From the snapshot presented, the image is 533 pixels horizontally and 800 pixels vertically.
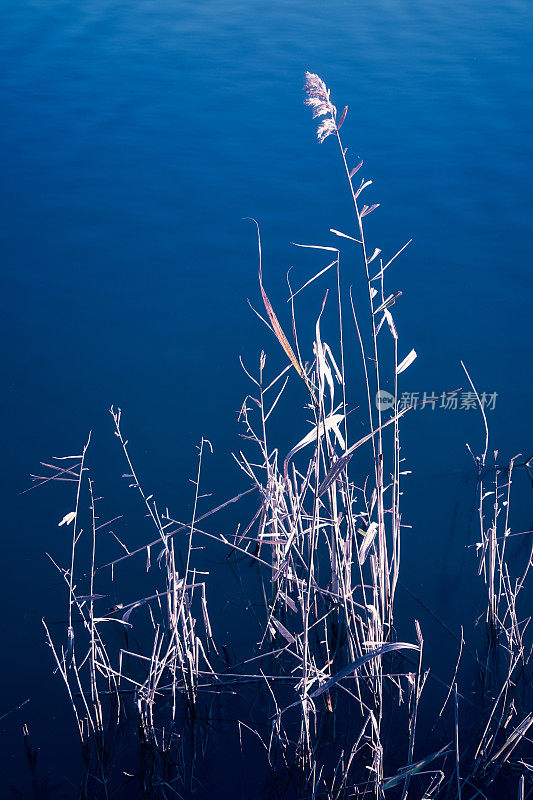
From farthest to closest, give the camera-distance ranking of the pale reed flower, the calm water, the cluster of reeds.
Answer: the calm water
the cluster of reeds
the pale reed flower

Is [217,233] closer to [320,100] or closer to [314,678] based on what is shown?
[320,100]

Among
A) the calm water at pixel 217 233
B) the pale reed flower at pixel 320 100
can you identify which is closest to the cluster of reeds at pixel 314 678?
the pale reed flower at pixel 320 100

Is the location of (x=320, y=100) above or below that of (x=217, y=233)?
above

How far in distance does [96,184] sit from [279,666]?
3598mm

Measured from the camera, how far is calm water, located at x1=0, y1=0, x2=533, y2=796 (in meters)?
2.60

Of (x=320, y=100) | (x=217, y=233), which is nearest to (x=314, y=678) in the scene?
(x=320, y=100)

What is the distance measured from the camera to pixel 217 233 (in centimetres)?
428

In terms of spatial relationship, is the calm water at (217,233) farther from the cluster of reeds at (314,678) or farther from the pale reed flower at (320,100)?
the pale reed flower at (320,100)

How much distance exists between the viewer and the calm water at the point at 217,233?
2600 mm

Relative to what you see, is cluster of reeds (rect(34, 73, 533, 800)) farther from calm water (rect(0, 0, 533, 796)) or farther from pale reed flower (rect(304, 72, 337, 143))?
calm water (rect(0, 0, 533, 796))

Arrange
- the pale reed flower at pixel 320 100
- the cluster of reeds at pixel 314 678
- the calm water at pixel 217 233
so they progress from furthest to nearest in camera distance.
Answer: the calm water at pixel 217 233, the cluster of reeds at pixel 314 678, the pale reed flower at pixel 320 100

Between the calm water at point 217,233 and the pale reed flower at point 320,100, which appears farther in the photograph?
the calm water at point 217,233

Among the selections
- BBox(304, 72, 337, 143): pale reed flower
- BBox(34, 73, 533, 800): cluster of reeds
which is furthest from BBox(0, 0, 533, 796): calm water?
BBox(304, 72, 337, 143): pale reed flower

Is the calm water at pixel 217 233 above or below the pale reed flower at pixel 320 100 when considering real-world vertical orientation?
below
